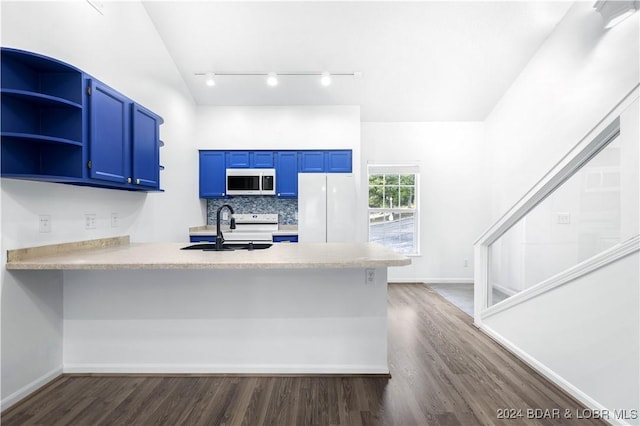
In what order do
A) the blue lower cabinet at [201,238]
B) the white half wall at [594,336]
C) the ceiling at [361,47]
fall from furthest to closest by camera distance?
the blue lower cabinet at [201,238], the ceiling at [361,47], the white half wall at [594,336]

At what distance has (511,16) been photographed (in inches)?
140

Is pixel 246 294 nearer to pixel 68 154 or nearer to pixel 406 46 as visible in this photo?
pixel 68 154

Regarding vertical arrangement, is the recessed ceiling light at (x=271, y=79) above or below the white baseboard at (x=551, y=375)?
above

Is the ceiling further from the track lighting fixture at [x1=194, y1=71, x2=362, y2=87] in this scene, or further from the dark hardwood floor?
the dark hardwood floor

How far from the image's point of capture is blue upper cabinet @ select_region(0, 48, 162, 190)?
1876 millimetres

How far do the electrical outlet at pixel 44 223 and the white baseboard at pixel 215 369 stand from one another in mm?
1011

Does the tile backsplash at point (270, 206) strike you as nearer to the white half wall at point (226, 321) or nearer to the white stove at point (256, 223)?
the white stove at point (256, 223)

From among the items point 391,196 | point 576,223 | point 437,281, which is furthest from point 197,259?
point 437,281

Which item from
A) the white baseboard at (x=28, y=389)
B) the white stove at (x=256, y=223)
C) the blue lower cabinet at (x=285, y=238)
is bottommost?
the white baseboard at (x=28, y=389)

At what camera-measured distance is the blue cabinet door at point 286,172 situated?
15.8ft

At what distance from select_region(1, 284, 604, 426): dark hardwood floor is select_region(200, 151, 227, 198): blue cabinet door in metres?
2.97

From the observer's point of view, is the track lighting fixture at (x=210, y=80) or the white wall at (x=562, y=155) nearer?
the white wall at (x=562, y=155)

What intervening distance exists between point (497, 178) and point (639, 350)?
151 inches

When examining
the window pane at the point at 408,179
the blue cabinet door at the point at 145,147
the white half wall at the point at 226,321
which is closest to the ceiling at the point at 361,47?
the window pane at the point at 408,179
